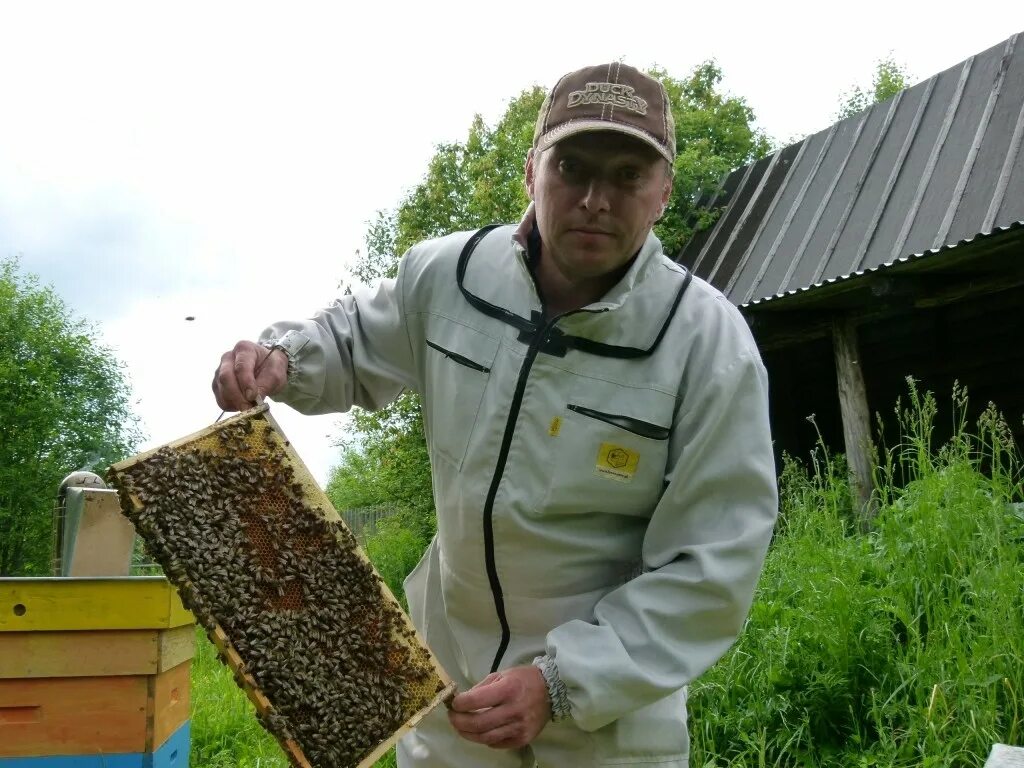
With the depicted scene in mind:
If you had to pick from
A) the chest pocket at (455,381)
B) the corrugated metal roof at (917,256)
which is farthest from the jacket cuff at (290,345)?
the corrugated metal roof at (917,256)

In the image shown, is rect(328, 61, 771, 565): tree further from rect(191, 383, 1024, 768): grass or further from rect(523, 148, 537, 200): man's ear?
rect(523, 148, 537, 200): man's ear

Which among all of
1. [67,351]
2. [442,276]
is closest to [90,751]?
[442,276]

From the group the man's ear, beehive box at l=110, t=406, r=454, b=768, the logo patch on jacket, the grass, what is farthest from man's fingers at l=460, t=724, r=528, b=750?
the grass

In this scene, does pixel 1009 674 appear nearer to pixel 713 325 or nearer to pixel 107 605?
pixel 713 325

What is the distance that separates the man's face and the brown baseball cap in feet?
0.12

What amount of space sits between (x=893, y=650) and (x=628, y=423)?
8.88 feet

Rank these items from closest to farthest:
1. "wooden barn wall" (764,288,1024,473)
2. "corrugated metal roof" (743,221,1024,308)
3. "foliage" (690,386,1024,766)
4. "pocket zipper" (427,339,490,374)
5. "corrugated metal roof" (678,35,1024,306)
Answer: "pocket zipper" (427,339,490,374) < "foliage" (690,386,1024,766) < "corrugated metal roof" (743,221,1024,308) < "corrugated metal roof" (678,35,1024,306) < "wooden barn wall" (764,288,1024,473)

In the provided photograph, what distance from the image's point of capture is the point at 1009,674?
146 inches

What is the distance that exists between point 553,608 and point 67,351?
29.3 meters

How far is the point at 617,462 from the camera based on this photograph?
213cm

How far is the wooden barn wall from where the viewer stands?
855 centimetres

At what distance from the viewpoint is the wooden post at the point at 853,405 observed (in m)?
7.52

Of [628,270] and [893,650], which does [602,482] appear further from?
[893,650]

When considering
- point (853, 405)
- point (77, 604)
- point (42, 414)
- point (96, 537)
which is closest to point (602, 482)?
point (77, 604)
